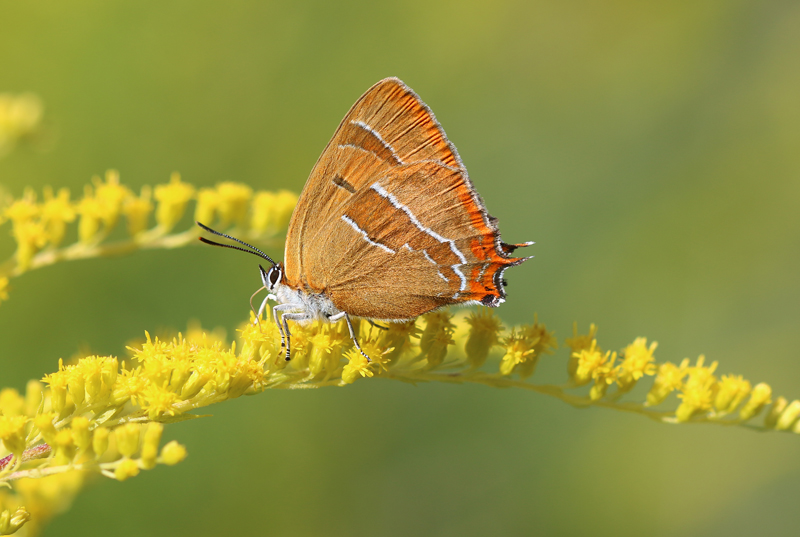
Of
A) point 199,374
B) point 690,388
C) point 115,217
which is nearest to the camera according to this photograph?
point 199,374

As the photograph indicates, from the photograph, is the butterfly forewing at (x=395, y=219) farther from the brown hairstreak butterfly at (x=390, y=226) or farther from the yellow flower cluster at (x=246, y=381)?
the yellow flower cluster at (x=246, y=381)

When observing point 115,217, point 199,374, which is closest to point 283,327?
point 199,374

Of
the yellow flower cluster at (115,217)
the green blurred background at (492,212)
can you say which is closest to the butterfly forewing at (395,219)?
the yellow flower cluster at (115,217)

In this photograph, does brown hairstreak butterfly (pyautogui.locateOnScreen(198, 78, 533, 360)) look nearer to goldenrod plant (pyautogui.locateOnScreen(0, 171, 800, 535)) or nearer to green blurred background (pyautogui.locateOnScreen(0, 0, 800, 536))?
goldenrod plant (pyautogui.locateOnScreen(0, 171, 800, 535))

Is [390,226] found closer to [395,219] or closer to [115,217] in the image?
[395,219]

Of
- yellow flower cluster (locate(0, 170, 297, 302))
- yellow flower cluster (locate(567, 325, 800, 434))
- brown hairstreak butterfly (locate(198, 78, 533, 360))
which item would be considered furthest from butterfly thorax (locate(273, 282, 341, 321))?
yellow flower cluster (locate(567, 325, 800, 434))

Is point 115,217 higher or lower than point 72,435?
higher
